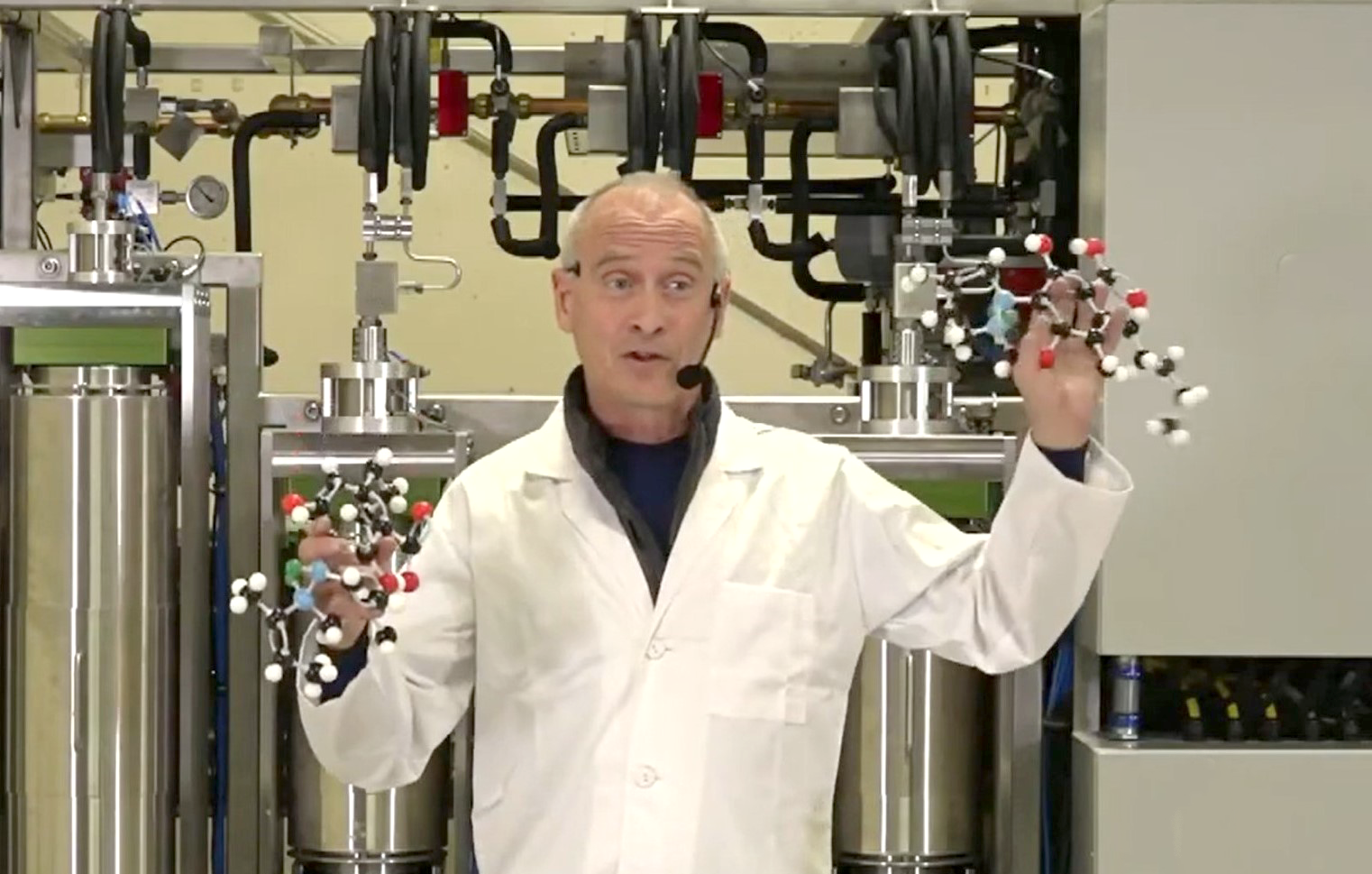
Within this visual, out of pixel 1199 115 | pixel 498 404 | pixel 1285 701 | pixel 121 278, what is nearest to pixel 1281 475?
pixel 1285 701

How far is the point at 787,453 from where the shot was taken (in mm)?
1807

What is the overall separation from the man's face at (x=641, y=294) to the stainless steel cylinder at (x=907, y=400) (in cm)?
47

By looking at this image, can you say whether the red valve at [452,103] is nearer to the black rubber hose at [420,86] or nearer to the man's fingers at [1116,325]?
the black rubber hose at [420,86]

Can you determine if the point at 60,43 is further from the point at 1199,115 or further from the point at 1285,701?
the point at 1285,701

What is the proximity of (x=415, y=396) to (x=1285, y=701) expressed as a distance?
1.02 m

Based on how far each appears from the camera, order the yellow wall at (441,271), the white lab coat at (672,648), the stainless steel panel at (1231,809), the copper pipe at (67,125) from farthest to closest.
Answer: the yellow wall at (441,271) → the copper pipe at (67,125) → the stainless steel panel at (1231,809) → the white lab coat at (672,648)

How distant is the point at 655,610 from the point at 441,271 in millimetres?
2283

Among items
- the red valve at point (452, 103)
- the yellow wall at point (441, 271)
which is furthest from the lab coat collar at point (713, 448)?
the yellow wall at point (441, 271)

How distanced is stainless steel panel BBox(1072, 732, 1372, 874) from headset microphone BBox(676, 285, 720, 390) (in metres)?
0.67

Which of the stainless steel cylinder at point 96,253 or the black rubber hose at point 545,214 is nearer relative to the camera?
the stainless steel cylinder at point 96,253

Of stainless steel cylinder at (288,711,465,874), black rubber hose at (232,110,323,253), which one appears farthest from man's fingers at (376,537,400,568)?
black rubber hose at (232,110,323,253)

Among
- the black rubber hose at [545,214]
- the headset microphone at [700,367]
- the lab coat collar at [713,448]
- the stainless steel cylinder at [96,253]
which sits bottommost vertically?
the lab coat collar at [713,448]

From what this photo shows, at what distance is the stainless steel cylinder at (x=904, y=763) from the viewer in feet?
7.03

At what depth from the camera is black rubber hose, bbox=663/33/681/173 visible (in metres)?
2.15
